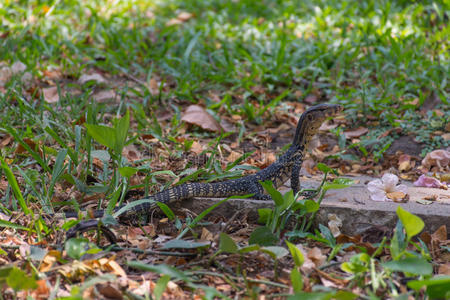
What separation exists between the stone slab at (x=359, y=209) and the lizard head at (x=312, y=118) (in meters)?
0.71

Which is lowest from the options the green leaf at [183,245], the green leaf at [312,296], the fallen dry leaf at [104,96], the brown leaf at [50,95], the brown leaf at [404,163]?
the brown leaf at [404,163]

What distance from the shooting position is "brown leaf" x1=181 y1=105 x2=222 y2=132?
603 centimetres

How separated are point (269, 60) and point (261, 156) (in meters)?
2.32

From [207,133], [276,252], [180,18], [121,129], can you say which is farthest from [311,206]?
[180,18]

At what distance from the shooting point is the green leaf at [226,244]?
3037mm

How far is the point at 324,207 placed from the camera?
→ 3.80 m

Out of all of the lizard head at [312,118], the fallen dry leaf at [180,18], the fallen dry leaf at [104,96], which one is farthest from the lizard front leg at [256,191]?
the fallen dry leaf at [180,18]

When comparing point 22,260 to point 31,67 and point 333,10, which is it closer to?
point 31,67

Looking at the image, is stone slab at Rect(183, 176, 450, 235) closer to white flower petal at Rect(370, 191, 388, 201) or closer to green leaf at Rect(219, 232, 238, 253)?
white flower petal at Rect(370, 191, 388, 201)

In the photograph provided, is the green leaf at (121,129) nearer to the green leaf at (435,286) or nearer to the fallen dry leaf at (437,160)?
the green leaf at (435,286)

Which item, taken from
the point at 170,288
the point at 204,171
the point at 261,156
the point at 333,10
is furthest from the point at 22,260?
the point at 333,10

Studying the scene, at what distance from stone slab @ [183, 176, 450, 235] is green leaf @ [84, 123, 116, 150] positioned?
2.79 ft

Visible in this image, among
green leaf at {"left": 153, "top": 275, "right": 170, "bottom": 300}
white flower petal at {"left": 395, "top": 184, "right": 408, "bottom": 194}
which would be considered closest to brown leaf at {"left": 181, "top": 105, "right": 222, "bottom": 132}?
white flower petal at {"left": 395, "top": 184, "right": 408, "bottom": 194}

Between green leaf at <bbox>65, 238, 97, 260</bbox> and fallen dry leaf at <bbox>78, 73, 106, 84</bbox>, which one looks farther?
fallen dry leaf at <bbox>78, 73, 106, 84</bbox>
